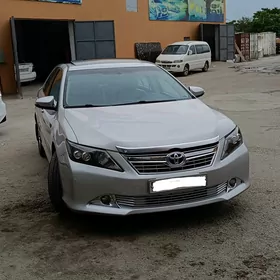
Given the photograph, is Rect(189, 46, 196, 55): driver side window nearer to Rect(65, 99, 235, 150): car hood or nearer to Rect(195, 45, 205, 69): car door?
Rect(195, 45, 205, 69): car door

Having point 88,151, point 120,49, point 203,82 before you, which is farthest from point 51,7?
point 88,151

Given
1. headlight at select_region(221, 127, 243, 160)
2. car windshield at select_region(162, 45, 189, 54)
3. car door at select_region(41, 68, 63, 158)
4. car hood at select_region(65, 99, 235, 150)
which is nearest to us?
car hood at select_region(65, 99, 235, 150)

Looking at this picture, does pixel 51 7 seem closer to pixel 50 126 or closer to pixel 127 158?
pixel 50 126

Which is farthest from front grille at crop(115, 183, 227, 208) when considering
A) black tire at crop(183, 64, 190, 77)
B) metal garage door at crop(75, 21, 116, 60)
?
black tire at crop(183, 64, 190, 77)

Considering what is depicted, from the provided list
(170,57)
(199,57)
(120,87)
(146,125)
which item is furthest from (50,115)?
(199,57)

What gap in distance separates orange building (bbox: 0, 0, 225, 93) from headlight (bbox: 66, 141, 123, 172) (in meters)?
13.0

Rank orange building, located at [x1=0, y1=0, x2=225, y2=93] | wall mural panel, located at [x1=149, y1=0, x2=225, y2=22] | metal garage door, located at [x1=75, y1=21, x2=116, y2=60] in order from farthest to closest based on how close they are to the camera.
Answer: wall mural panel, located at [x1=149, y1=0, x2=225, y2=22] → metal garage door, located at [x1=75, y1=21, x2=116, y2=60] → orange building, located at [x1=0, y1=0, x2=225, y2=93]

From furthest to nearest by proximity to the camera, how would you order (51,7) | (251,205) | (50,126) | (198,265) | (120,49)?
(120,49)
(51,7)
(50,126)
(251,205)
(198,265)

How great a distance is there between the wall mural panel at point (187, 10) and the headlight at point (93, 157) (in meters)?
21.0

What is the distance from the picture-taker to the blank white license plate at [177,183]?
12.0ft

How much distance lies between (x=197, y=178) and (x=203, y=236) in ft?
1.62

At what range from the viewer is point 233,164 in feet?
12.9

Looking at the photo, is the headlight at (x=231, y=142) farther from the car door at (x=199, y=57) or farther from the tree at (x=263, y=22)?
the tree at (x=263, y=22)

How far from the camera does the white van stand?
21.7 m
